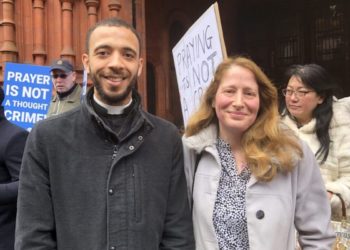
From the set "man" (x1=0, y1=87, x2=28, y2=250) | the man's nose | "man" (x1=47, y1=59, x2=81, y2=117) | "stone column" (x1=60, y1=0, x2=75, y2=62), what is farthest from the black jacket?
"stone column" (x1=60, y1=0, x2=75, y2=62)

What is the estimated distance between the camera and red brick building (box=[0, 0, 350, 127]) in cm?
716

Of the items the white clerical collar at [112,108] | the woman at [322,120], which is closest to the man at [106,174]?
the white clerical collar at [112,108]

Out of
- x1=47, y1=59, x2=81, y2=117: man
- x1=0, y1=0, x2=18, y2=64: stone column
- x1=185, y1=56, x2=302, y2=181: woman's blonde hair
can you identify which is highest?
x1=0, y1=0, x2=18, y2=64: stone column

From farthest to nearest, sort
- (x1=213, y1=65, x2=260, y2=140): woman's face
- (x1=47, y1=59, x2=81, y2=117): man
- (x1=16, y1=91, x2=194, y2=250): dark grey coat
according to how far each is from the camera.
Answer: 1. (x1=47, y1=59, x2=81, y2=117): man
2. (x1=213, y1=65, x2=260, y2=140): woman's face
3. (x1=16, y1=91, x2=194, y2=250): dark grey coat

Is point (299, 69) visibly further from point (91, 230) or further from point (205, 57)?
point (91, 230)

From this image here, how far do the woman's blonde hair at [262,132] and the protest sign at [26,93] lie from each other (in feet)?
11.8

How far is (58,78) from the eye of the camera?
17.1ft

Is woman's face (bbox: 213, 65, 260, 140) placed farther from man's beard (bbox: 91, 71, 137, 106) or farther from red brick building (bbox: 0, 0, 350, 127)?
red brick building (bbox: 0, 0, 350, 127)

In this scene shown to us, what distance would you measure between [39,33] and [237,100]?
232 inches

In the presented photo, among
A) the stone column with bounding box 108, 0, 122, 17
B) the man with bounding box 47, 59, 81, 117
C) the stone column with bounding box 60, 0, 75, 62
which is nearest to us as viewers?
the man with bounding box 47, 59, 81, 117

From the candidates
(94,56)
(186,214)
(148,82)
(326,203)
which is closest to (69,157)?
(94,56)

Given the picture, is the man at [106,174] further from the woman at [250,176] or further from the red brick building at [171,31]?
the red brick building at [171,31]

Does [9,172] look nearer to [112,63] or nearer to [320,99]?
[112,63]

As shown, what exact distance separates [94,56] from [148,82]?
6.93m
